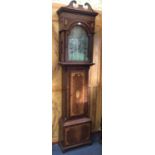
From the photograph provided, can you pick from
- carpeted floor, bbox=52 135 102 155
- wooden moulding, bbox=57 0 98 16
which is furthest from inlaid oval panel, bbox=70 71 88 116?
wooden moulding, bbox=57 0 98 16

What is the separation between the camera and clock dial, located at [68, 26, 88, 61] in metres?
1.74

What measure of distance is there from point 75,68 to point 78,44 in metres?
0.27

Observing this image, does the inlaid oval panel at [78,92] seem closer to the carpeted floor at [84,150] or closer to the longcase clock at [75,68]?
the longcase clock at [75,68]

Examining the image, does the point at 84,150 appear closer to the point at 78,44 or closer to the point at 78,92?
the point at 78,92

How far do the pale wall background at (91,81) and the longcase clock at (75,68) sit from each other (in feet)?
0.27

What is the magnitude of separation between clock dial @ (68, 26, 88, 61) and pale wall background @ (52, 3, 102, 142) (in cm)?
17

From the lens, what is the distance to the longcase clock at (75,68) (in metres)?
1.69

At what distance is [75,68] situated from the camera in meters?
1.76

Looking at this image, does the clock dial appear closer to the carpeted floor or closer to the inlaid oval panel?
the inlaid oval panel

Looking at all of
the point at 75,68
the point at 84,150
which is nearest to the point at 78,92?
the point at 75,68
